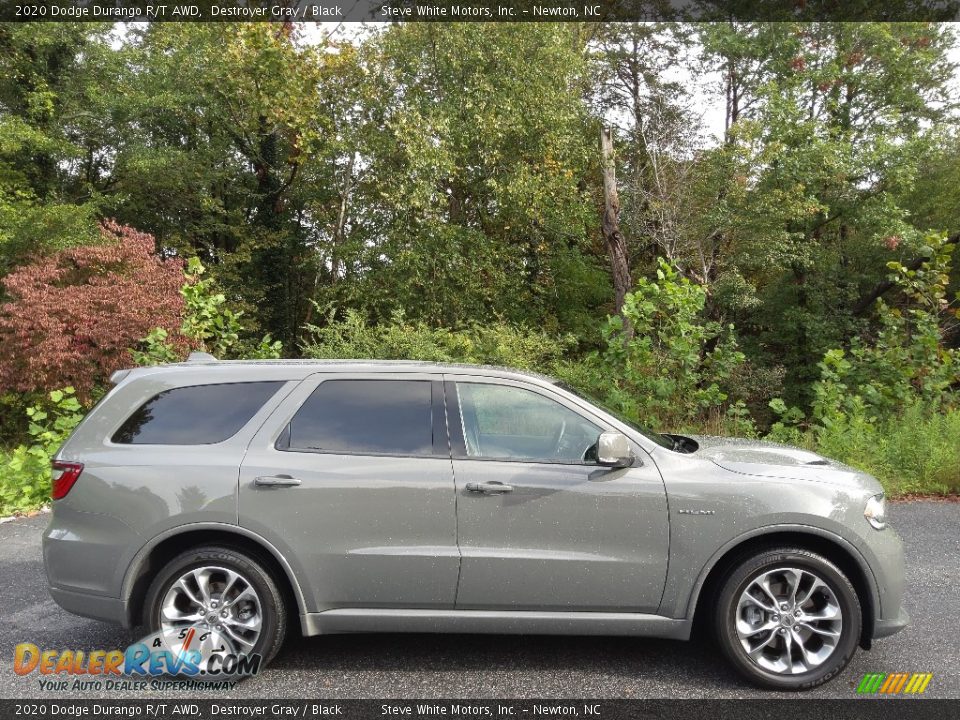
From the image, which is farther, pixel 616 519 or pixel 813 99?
pixel 813 99

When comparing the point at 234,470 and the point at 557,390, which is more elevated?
the point at 557,390

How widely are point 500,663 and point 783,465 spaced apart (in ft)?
6.37

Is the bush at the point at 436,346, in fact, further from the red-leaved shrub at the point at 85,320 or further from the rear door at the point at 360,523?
the rear door at the point at 360,523

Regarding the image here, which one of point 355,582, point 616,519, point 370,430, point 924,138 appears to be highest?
point 924,138

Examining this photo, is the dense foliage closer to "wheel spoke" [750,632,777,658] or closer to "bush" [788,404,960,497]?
"bush" [788,404,960,497]

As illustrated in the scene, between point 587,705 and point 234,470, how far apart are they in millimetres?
2218

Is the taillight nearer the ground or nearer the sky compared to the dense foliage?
nearer the ground

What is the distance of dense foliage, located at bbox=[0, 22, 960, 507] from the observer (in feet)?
42.2

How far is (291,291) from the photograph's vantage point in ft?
82.8

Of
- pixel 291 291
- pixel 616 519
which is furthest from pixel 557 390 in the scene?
pixel 291 291

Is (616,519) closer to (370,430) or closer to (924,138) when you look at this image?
(370,430)

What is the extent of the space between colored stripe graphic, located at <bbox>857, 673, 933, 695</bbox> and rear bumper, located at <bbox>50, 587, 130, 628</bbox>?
394 centimetres

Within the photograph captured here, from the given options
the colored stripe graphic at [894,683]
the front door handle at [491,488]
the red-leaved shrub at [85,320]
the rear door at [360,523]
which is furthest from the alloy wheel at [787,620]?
the red-leaved shrub at [85,320]

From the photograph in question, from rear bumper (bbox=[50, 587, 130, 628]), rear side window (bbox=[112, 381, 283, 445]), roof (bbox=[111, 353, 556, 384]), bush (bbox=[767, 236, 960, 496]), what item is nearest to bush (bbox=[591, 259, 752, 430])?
bush (bbox=[767, 236, 960, 496])
